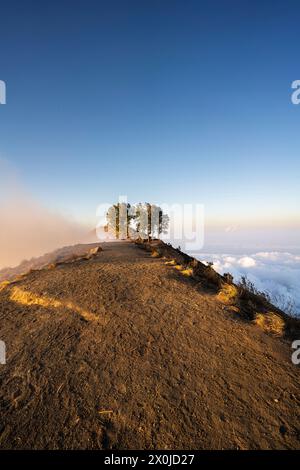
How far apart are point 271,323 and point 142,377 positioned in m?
4.64

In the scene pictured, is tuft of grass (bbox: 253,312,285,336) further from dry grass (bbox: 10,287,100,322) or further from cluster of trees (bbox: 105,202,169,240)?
cluster of trees (bbox: 105,202,169,240)

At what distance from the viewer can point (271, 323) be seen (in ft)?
27.5

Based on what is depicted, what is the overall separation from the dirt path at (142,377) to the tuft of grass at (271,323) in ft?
0.95

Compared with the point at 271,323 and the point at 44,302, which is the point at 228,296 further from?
the point at 44,302

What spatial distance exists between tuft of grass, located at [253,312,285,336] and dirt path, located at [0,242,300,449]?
11.4 inches

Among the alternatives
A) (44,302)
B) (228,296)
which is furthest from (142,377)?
(44,302)

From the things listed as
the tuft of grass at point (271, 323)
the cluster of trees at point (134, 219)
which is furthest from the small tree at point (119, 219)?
the tuft of grass at point (271, 323)

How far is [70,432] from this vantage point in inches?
196

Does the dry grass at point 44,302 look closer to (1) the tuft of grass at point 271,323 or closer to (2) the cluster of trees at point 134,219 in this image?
(1) the tuft of grass at point 271,323

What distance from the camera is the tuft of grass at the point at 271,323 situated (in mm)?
8105

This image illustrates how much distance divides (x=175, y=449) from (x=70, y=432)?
200cm

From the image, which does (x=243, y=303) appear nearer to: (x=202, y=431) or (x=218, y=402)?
(x=218, y=402)
